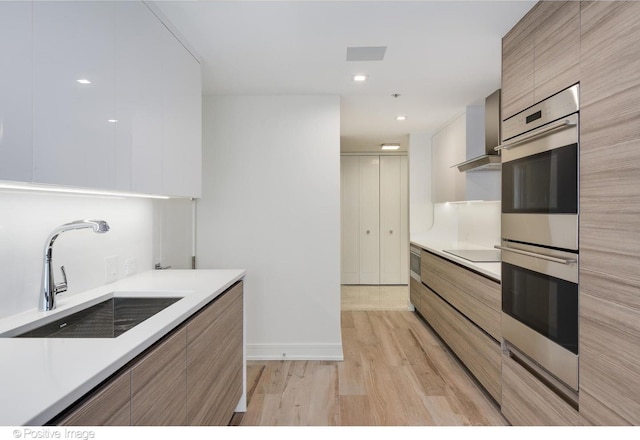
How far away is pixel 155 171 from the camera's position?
6.11 feet

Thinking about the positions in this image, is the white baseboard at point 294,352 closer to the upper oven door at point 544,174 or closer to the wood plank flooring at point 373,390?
the wood plank flooring at point 373,390

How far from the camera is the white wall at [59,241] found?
139 centimetres

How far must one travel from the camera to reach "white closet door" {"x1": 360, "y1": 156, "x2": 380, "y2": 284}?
6.36 m

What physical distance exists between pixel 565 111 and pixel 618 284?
77 cm

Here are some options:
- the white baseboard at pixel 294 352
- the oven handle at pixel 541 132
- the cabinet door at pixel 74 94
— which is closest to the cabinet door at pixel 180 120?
the cabinet door at pixel 74 94

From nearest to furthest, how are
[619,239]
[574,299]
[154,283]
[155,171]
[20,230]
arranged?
[619,239]
[20,230]
[574,299]
[155,171]
[154,283]

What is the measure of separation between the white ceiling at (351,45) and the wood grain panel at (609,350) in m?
1.43

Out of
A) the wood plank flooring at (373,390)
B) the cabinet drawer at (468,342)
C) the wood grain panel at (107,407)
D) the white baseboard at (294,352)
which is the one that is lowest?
the wood plank flooring at (373,390)

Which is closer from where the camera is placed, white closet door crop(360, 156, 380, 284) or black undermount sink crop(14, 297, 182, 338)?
black undermount sink crop(14, 297, 182, 338)

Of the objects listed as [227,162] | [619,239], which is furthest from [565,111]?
[227,162]

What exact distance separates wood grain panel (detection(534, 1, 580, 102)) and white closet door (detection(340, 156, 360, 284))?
14.8 ft

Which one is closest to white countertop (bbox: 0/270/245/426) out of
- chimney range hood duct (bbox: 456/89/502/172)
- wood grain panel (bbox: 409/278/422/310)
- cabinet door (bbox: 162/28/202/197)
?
cabinet door (bbox: 162/28/202/197)

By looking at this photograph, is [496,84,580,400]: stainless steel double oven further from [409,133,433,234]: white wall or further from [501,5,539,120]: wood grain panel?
[409,133,433,234]: white wall
